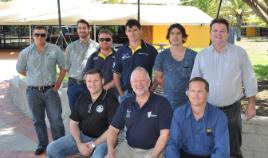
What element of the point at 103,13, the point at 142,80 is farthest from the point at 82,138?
the point at 103,13

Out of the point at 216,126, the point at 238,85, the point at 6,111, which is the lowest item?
the point at 6,111

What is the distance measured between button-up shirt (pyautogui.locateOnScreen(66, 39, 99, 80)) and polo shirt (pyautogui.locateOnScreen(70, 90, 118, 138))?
1.56 metres

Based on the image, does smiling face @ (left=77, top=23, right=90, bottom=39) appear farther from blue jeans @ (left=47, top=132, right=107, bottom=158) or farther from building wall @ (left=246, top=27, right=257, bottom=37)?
building wall @ (left=246, top=27, right=257, bottom=37)

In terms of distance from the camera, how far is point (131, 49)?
17.7 ft

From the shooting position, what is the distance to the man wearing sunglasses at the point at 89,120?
4.55 meters

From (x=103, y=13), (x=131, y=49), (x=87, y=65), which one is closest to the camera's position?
(x=131, y=49)

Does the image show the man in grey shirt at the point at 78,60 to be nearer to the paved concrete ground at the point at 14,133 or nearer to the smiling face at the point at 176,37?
the paved concrete ground at the point at 14,133

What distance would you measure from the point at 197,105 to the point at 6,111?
272 inches

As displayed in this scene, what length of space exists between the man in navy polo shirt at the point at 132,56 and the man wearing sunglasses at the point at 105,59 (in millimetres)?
311

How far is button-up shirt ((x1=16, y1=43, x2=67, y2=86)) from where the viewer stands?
5.93 metres

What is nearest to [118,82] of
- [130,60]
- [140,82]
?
[130,60]

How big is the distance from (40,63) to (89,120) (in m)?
1.69

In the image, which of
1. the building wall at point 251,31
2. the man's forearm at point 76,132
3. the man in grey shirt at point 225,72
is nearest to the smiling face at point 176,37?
the man in grey shirt at point 225,72

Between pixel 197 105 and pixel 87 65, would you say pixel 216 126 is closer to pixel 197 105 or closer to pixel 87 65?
pixel 197 105
